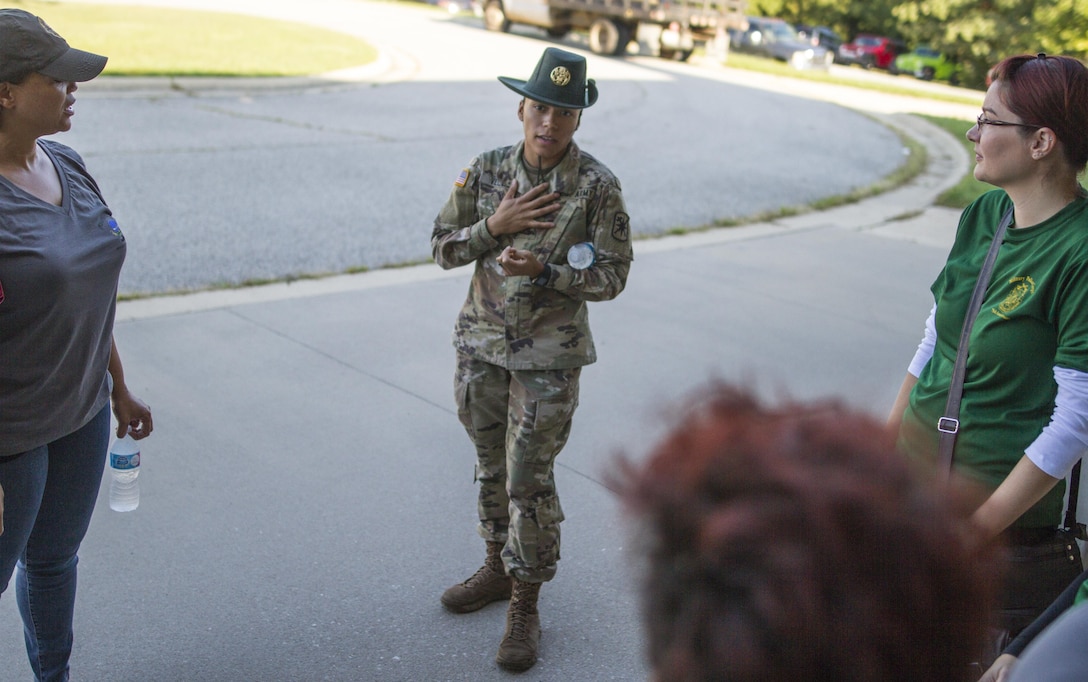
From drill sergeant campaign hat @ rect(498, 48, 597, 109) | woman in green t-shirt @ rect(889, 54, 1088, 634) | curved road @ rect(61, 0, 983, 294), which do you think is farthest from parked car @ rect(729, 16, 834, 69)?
woman in green t-shirt @ rect(889, 54, 1088, 634)

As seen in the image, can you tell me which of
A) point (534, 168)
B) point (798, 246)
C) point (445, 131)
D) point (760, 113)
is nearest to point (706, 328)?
point (798, 246)

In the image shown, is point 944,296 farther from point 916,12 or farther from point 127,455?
point 916,12

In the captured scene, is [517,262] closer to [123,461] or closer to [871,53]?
[123,461]

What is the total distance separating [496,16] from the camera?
93.8ft

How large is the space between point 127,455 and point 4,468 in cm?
69

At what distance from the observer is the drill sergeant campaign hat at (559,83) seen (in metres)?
3.17

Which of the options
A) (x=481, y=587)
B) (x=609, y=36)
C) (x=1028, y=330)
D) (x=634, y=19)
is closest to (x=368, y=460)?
(x=481, y=587)

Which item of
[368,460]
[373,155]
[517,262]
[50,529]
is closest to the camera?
[50,529]

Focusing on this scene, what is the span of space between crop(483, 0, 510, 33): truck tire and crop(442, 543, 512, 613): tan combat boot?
2655 centimetres

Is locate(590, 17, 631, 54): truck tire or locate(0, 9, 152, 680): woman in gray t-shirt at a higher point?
locate(0, 9, 152, 680): woman in gray t-shirt

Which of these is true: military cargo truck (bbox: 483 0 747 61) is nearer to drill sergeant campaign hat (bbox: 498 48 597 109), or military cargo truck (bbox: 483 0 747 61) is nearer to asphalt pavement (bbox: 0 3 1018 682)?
asphalt pavement (bbox: 0 3 1018 682)

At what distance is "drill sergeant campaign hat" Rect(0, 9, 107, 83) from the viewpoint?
2395mm

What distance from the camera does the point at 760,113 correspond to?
59.4 ft

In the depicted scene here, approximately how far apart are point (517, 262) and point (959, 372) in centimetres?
126
